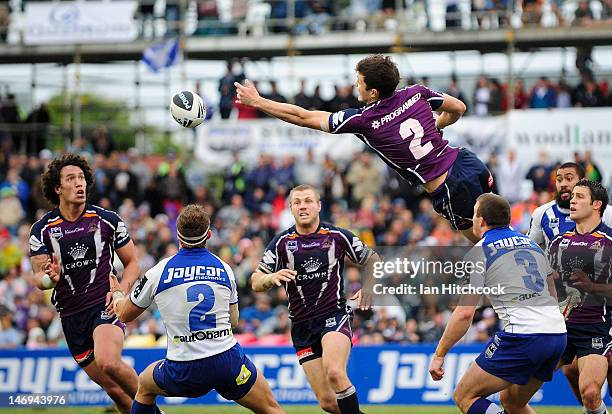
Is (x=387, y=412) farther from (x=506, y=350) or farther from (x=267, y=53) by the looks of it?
(x=267, y=53)

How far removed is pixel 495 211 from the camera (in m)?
9.33

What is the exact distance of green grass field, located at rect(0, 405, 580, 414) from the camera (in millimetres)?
14266

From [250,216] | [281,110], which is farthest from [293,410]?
[250,216]

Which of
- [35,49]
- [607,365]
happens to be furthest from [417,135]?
[35,49]

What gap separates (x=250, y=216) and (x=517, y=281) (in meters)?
12.7

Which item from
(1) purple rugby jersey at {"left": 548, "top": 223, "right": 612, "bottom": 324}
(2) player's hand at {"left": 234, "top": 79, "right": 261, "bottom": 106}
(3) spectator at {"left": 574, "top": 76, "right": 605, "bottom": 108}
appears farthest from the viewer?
(3) spectator at {"left": 574, "top": 76, "right": 605, "bottom": 108}

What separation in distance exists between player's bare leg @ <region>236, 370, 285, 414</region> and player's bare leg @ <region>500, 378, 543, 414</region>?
2.18m

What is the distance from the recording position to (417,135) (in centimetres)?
996

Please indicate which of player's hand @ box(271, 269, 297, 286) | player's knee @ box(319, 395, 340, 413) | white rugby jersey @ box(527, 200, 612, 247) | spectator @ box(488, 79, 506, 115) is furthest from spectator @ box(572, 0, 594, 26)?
player's hand @ box(271, 269, 297, 286)

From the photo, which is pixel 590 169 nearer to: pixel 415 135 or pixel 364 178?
pixel 364 178

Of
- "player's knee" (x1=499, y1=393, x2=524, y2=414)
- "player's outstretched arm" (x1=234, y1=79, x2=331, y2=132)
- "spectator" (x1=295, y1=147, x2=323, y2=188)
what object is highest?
"player's outstretched arm" (x1=234, y1=79, x2=331, y2=132)

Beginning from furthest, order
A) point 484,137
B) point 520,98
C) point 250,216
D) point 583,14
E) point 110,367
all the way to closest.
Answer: point 583,14, point 520,98, point 484,137, point 250,216, point 110,367

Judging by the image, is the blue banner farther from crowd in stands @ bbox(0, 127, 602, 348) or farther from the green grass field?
crowd in stands @ bbox(0, 127, 602, 348)

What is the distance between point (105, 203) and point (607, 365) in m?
13.8
